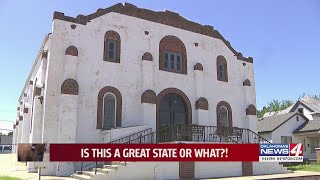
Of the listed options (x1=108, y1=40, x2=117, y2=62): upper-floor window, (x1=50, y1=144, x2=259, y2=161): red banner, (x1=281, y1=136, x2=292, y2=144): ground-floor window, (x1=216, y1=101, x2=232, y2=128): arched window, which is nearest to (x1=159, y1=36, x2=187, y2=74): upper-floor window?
(x1=108, y1=40, x2=117, y2=62): upper-floor window

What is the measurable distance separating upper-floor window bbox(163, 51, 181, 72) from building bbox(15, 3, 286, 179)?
0.07 metres

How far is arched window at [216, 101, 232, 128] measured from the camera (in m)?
23.8

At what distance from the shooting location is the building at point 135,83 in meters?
17.8

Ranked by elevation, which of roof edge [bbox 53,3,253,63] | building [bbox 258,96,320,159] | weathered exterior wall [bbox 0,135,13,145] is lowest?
weathered exterior wall [bbox 0,135,13,145]

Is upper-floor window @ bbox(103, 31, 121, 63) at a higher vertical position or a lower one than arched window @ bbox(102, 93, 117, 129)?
higher

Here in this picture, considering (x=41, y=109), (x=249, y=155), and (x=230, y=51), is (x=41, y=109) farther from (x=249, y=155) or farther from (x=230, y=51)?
(x=230, y=51)

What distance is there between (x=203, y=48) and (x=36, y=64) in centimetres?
1291

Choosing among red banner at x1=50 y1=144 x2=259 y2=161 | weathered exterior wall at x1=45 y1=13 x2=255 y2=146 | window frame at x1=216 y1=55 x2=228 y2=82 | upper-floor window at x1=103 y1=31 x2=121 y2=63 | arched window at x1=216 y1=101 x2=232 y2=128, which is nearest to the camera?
red banner at x1=50 y1=144 x2=259 y2=161

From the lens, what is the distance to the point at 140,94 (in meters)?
20.5

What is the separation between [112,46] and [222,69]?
906 centimetres

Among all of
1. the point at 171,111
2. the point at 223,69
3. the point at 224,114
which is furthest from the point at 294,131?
the point at 171,111

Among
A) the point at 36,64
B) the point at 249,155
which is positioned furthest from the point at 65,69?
the point at 249,155

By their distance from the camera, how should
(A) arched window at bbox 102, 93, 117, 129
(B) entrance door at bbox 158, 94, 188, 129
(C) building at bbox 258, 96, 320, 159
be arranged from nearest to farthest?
(A) arched window at bbox 102, 93, 117, 129, (B) entrance door at bbox 158, 94, 188, 129, (C) building at bbox 258, 96, 320, 159

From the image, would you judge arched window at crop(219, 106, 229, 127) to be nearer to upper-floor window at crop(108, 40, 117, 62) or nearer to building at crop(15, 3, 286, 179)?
building at crop(15, 3, 286, 179)
